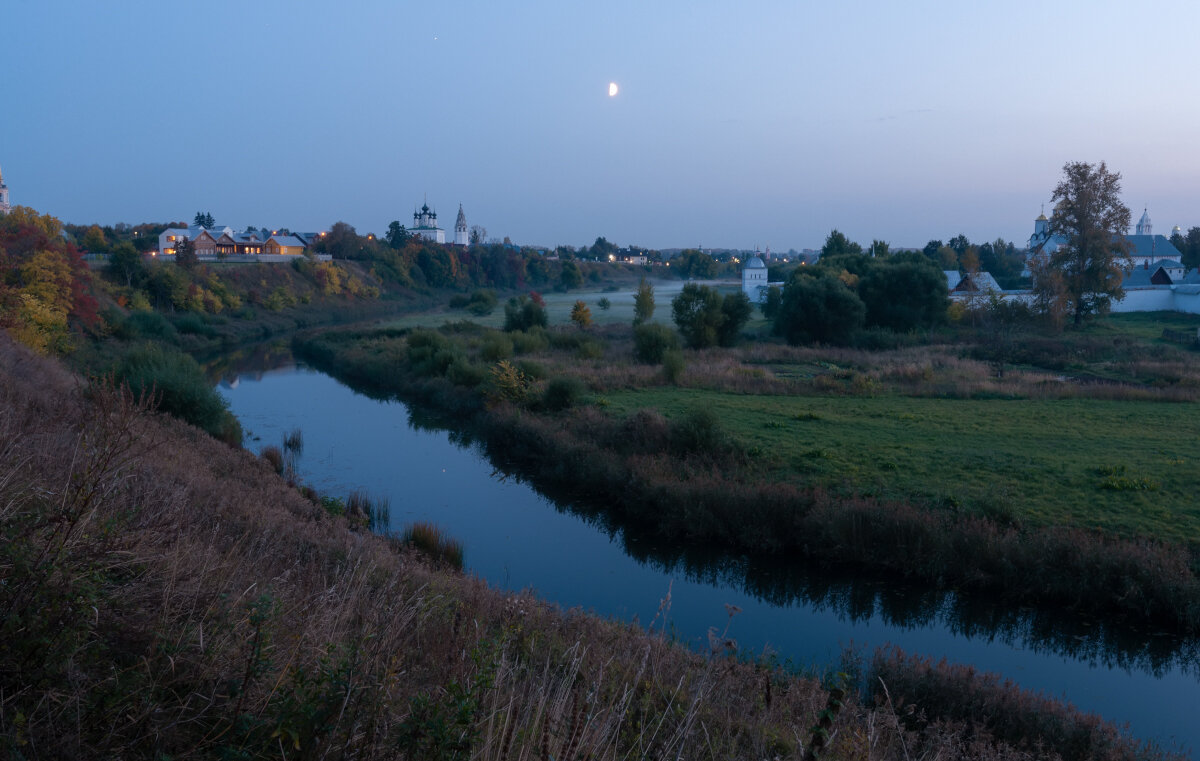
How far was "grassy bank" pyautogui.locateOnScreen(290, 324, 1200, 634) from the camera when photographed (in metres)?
12.1

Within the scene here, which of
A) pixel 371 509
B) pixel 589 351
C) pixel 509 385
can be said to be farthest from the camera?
pixel 589 351

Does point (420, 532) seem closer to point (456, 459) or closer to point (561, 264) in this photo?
point (456, 459)

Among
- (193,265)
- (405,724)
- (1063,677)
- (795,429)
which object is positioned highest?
(193,265)

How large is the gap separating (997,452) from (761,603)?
8452 mm

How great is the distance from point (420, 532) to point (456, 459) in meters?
7.96

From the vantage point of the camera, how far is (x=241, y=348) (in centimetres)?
4916

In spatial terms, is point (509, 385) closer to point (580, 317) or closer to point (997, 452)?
point (997, 452)

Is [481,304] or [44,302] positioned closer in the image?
[44,302]

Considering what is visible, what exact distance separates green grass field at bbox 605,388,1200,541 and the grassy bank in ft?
0.20

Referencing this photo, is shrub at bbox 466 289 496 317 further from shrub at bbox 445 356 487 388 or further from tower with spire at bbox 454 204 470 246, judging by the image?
tower with spire at bbox 454 204 470 246

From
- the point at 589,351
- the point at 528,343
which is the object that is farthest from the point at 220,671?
the point at 528,343

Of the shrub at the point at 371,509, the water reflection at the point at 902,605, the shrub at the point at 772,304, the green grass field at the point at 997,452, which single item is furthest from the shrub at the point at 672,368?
the shrub at the point at 772,304

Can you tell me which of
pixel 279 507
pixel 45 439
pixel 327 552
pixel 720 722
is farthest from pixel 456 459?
pixel 720 722

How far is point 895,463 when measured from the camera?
656 inches
